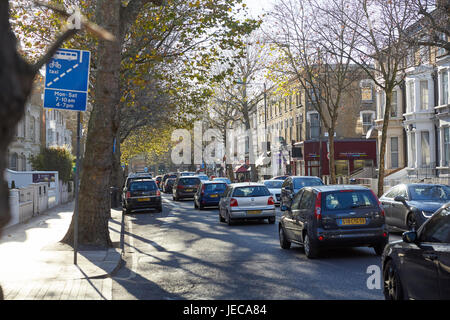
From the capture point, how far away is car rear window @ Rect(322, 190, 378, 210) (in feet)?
38.8

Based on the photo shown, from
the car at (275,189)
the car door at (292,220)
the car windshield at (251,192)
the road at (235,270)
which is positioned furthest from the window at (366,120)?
the car door at (292,220)

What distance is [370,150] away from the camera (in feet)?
191

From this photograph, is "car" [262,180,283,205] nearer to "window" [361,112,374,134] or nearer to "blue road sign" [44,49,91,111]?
"blue road sign" [44,49,91,111]

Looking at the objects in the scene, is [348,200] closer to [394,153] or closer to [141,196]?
[141,196]

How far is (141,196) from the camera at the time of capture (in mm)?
29406

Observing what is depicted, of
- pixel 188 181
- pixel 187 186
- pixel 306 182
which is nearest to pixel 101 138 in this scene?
pixel 306 182

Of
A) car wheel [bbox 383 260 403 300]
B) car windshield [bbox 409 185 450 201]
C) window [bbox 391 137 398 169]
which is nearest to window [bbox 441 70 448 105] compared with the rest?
window [bbox 391 137 398 169]

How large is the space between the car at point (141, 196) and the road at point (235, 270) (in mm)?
11558

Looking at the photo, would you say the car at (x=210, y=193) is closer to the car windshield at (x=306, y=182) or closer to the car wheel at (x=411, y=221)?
the car windshield at (x=306, y=182)

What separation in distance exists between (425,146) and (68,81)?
104 ft

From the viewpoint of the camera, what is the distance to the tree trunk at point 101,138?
14.0 m
